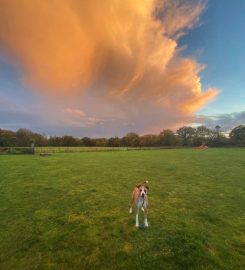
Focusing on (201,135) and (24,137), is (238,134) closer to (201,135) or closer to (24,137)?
(201,135)

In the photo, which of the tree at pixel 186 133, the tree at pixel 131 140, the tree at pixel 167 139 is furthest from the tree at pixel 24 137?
the tree at pixel 186 133

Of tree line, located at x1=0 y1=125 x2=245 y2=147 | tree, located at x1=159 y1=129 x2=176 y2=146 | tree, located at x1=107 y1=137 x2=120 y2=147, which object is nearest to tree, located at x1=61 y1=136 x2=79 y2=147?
tree line, located at x1=0 y1=125 x2=245 y2=147

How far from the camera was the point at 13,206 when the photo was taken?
7984 millimetres

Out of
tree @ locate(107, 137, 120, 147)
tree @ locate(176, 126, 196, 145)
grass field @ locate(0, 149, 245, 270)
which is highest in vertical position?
tree @ locate(176, 126, 196, 145)

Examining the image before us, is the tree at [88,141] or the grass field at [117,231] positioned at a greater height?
the tree at [88,141]

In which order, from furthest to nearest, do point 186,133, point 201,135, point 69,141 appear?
1. point 186,133
2. point 201,135
3. point 69,141

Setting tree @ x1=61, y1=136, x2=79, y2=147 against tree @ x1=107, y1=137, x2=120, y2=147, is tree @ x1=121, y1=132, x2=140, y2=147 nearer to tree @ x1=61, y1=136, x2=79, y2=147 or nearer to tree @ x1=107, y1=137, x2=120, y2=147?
tree @ x1=107, y1=137, x2=120, y2=147

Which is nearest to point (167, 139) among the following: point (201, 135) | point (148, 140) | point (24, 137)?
point (148, 140)

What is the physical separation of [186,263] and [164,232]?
138 centimetres

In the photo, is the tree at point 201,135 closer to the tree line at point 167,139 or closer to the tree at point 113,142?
the tree line at point 167,139

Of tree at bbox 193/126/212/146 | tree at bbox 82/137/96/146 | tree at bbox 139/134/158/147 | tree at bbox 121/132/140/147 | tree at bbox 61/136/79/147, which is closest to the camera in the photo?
tree at bbox 193/126/212/146

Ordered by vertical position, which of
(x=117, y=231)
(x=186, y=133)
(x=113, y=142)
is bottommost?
(x=117, y=231)

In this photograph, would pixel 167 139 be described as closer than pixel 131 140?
Yes

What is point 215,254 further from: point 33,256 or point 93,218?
point 33,256
